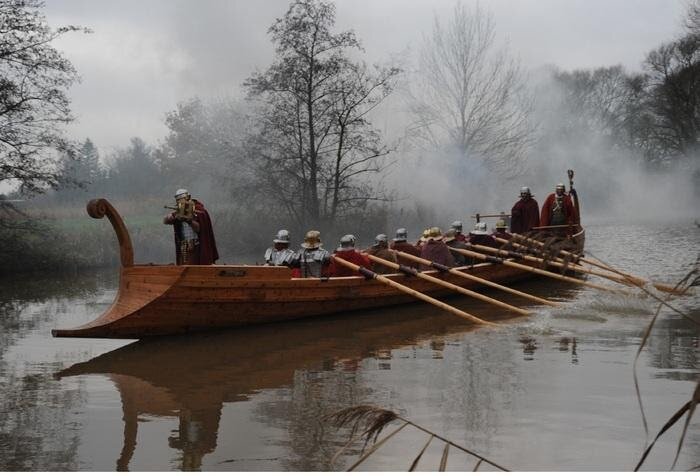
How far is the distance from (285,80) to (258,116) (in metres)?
2.63

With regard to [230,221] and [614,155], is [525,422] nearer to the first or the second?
[230,221]

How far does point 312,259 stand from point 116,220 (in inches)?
140

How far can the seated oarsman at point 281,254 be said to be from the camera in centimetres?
1381

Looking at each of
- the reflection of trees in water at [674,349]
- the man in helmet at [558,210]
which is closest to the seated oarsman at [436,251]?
the reflection of trees in water at [674,349]

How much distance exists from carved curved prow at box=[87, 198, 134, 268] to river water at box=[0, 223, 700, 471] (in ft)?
4.02

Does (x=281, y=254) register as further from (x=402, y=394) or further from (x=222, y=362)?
(x=402, y=394)

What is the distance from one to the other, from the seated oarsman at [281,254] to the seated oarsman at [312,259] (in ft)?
0.37

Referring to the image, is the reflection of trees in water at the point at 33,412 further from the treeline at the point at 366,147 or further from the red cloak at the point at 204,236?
the treeline at the point at 366,147

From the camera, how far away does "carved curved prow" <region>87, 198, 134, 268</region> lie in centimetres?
1086

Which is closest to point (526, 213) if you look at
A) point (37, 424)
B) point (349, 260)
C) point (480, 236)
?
point (480, 236)

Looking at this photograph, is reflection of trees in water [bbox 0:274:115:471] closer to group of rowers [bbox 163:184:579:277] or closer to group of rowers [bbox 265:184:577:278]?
group of rowers [bbox 163:184:579:277]

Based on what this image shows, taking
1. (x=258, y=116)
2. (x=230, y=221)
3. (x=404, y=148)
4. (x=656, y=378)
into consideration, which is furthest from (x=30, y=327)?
(x=404, y=148)

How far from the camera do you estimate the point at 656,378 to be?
8805 mm

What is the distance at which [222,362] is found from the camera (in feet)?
33.1
